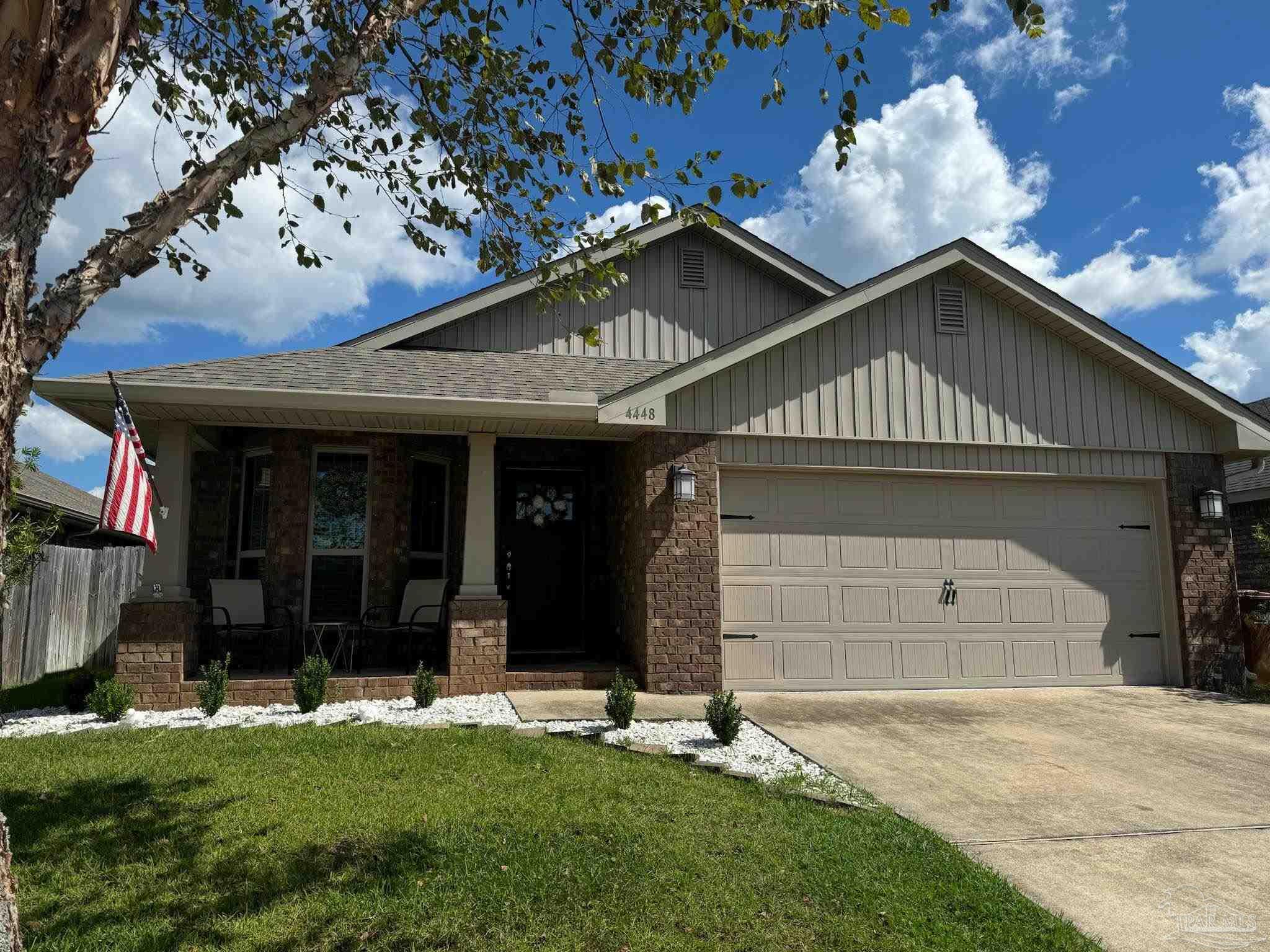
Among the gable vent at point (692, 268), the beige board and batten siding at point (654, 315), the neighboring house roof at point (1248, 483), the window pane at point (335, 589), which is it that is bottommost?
the window pane at point (335, 589)

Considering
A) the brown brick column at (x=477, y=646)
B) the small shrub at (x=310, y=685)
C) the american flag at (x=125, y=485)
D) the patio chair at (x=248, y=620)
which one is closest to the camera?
the american flag at (x=125, y=485)

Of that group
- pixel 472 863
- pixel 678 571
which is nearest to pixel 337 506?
pixel 678 571

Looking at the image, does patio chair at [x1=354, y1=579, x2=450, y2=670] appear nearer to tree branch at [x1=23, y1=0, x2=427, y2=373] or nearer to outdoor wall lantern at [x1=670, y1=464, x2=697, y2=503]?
outdoor wall lantern at [x1=670, y1=464, x2=697, y2=503]

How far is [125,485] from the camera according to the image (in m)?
5.54

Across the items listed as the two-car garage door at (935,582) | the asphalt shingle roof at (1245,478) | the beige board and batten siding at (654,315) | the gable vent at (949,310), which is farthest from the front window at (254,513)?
the asphalt shingle roof at (1245,478)

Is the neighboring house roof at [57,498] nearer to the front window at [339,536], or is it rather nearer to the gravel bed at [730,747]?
the front window at [339,536]

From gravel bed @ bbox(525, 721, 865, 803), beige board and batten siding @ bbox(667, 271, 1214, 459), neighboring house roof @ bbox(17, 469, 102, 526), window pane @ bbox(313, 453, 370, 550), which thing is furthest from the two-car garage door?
neighboring house roof @ bbox(17, 469, 102, 526)

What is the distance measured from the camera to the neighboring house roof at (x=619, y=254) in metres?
9.94

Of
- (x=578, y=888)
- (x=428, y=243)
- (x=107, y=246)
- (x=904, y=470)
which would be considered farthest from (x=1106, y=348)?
(x=107, y=246)

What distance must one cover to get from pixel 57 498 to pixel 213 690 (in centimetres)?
1295

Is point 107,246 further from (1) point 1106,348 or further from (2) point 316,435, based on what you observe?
(1) point 1106,348

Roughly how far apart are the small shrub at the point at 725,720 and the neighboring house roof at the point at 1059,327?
3.61 m

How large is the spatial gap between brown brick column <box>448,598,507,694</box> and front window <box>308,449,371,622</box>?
1.43 meters

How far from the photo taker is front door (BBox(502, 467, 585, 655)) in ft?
32.3
